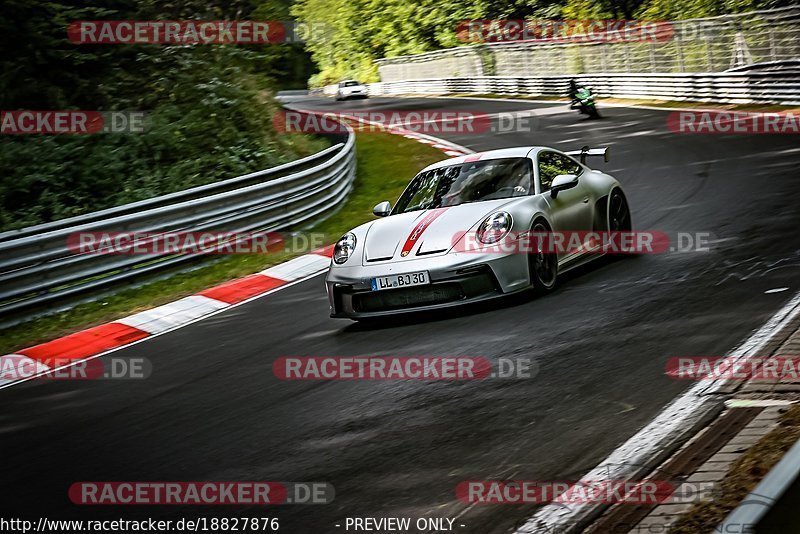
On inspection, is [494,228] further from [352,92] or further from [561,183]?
[352,92]

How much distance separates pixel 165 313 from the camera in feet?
34.5

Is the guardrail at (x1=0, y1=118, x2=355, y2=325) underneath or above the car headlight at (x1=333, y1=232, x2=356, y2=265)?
underneath

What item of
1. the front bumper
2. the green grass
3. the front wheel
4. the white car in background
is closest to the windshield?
the front wheel

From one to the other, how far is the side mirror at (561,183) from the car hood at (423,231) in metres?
0.38

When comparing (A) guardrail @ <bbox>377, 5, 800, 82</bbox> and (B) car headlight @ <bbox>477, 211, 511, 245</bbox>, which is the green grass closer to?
(B) car headlight @ <bbox>477, 211, 511, 245</bbox>

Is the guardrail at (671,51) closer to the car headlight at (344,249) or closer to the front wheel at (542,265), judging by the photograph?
the front wheel at (542,265)

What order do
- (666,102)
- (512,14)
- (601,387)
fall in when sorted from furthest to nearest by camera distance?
(512,14) < (666,102) < (601,387)

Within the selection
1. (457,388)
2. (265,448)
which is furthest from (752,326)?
(265,448)

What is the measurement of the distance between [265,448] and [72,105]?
13677 millimetres

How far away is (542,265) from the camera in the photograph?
8125mm

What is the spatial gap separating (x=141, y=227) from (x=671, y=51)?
2345 cm

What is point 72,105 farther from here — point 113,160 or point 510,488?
point 510,488

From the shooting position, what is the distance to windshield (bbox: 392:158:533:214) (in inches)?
338

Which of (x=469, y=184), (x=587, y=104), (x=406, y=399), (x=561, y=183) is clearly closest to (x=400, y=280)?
(x=469, y=184)
